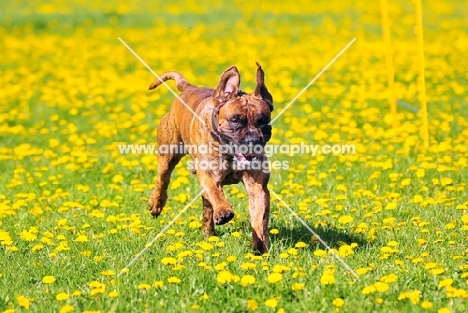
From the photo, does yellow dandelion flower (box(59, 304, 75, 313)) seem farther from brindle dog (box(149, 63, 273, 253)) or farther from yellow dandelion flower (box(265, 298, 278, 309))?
brindle dog (box(149, 63, 273, 253))

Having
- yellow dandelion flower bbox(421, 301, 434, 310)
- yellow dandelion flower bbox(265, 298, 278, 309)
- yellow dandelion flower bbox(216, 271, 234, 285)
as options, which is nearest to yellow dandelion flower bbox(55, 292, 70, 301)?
yellow dandelion flower bbox(216, 271, 234, 285)

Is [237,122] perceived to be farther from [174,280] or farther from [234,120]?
[174,280]

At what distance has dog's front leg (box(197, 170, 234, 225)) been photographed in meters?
5.35

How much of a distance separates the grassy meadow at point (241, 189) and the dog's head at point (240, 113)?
28.8 inches

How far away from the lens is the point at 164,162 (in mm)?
6945

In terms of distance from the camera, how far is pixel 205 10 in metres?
23.0

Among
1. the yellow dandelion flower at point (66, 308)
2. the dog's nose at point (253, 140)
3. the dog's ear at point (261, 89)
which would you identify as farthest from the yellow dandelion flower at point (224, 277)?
the dog's ear at point (261, 89)

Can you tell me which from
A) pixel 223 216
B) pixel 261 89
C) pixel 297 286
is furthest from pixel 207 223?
pixel 297 286

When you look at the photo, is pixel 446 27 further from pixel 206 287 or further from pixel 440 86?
pixel 206 287

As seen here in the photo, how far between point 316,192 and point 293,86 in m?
5.90

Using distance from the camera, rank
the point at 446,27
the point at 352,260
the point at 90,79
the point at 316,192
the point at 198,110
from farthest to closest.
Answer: the point at 446,27, the point at 90,79, the point at 316,192, the point at 198,110, the point at 352,260

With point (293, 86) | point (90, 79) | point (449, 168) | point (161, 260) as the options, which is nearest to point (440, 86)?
point (293, 86)

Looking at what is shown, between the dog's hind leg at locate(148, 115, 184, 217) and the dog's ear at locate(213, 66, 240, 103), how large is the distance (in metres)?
1.07

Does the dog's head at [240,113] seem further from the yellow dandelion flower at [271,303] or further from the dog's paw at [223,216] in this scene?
the yellow dandelion flower at [271,303]
